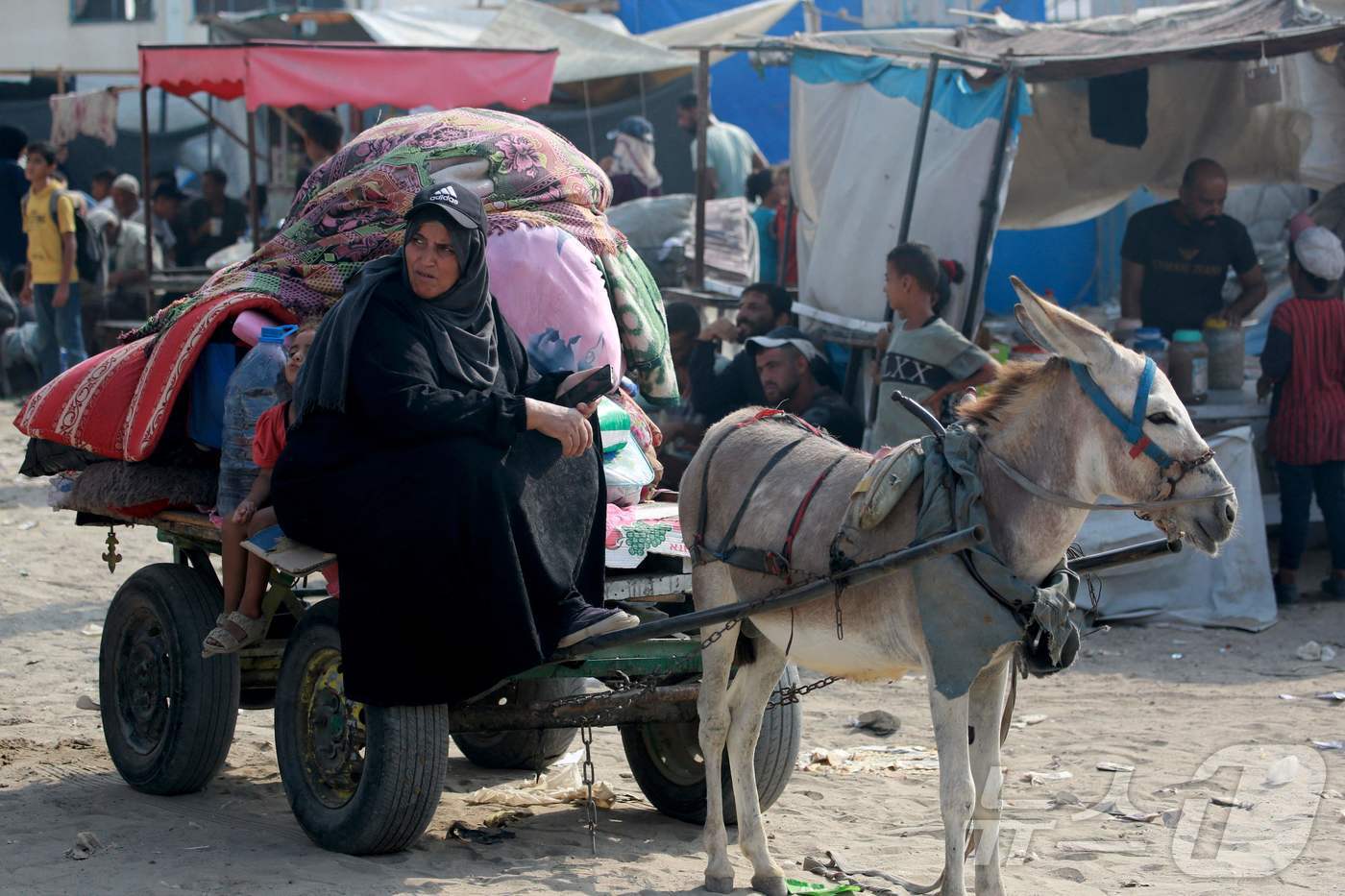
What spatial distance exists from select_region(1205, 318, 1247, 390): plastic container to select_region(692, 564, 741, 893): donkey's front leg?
5872 millimetres

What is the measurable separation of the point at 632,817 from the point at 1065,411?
255 cm

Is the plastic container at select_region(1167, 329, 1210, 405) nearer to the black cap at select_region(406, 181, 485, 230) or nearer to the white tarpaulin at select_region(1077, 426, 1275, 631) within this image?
the white tarpaulin at select_region(1077, 426, 1275, 631)

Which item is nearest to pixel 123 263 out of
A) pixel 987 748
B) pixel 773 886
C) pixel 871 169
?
pixel 871 169

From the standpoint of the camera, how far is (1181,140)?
37.1 ft

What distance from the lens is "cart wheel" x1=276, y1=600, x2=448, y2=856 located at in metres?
4.84

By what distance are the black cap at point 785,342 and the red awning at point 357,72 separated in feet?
13.6

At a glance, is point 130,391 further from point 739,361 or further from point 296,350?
point 739,361

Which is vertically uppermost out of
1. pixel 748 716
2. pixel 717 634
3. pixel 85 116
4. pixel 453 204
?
pixel 85 116

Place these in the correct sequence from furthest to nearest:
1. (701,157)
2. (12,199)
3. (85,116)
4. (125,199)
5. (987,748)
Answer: (85,116), (125,199), (12,199), (701,157), (987,748)

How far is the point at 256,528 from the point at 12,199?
14172mm

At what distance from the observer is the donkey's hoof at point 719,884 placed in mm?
4996

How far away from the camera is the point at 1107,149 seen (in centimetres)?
1148

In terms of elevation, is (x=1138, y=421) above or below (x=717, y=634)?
above

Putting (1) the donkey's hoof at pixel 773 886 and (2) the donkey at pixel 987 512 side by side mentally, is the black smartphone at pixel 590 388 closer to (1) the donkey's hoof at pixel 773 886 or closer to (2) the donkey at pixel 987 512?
(2) the donkey at pixel 987 512
